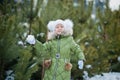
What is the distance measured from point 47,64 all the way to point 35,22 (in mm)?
2408

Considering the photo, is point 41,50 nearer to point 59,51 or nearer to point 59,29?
point 59,51

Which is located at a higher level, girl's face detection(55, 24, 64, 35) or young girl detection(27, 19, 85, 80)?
girl's face detection(55, 24, 64, 35)

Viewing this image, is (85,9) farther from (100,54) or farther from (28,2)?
(28,2)

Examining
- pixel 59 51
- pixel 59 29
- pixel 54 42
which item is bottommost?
pixel 59 51

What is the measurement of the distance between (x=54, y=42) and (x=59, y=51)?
0.16 meters

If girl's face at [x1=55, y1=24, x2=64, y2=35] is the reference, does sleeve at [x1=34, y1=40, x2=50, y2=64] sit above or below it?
below

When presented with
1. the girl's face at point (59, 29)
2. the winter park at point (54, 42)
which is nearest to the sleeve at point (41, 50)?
the winter park at point (54, 42)

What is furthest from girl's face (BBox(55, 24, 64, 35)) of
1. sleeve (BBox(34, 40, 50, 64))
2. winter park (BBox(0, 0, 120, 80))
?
sleeve (BBox(34, 40, 50, 64))

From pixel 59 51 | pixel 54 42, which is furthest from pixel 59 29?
pixel 59 51

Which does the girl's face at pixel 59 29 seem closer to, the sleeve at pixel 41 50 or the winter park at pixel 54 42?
the winter park at pixel 54 42

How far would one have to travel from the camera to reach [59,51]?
571 centimetres

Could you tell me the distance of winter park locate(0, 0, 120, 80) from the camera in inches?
221

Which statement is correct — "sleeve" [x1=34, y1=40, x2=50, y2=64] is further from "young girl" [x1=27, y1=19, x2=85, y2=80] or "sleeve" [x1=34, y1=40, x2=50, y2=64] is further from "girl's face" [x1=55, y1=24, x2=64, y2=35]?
"girl's face" [x1=55, y1=24, x2=64, y2=35]

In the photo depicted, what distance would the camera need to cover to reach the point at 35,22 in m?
7.94
